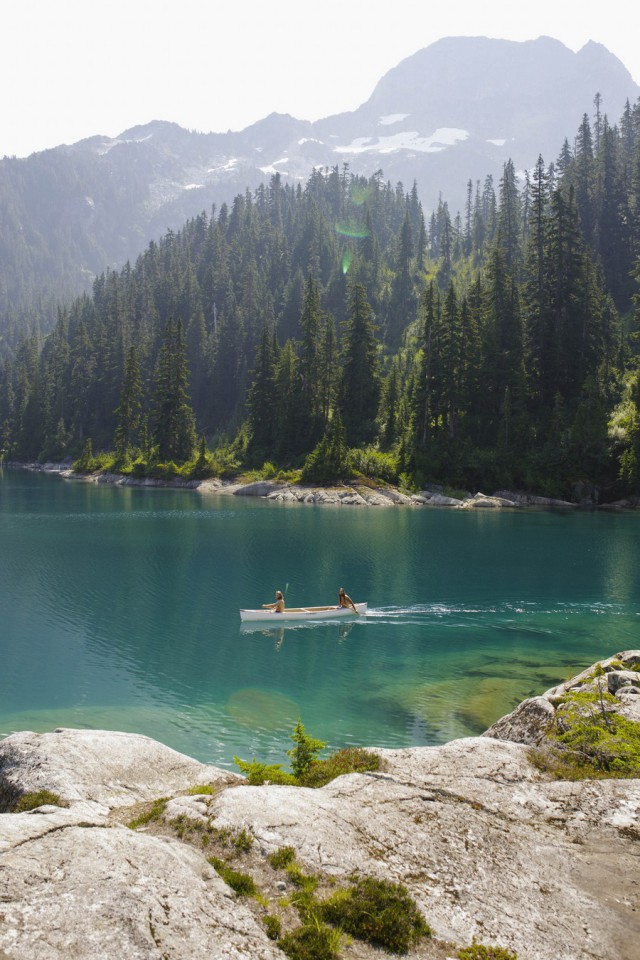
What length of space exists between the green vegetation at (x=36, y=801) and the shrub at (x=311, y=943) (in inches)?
206

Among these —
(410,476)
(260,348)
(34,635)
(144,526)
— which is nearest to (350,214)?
(260,348)

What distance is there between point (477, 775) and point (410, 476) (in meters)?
76.4

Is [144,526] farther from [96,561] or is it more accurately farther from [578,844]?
[578,844]

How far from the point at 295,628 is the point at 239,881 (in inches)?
961

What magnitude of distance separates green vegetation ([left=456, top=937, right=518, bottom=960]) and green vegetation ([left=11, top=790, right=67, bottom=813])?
259 inches

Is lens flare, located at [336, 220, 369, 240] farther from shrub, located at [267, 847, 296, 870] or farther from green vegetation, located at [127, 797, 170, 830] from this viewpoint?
shrub, located at [267, 847, 296, 870]

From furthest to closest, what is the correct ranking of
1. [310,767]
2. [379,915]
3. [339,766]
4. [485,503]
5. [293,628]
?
[485,503], [293,628], [310,767], [339,766], [379,915]

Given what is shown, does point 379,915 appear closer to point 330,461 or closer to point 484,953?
point 484,953

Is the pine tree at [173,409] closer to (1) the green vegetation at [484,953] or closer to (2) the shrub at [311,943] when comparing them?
(2) the shrub at [311,943]

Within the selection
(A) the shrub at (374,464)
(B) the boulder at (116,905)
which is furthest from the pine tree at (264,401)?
(B) the boulder at (116,905)

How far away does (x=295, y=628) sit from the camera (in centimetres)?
3138

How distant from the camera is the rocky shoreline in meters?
6.05

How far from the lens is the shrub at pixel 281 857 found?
24.9 feet

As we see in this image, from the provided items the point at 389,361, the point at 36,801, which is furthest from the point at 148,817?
the point at 389,361
